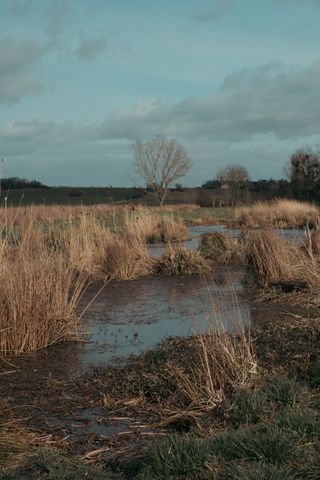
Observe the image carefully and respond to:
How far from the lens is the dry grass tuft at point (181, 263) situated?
44.0 feet

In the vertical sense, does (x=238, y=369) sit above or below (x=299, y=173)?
below

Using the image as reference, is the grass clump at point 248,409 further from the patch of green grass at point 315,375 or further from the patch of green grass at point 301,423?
the patch of green grass at point 315,375

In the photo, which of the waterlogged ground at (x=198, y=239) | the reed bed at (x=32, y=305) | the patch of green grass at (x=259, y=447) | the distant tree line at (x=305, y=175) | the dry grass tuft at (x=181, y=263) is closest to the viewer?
the patch of green grass at (x=259, y=447)

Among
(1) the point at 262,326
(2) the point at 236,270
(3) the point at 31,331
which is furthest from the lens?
(2) the point at 236,270

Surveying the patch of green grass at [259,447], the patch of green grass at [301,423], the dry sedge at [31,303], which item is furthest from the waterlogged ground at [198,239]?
the patch of green grass at [259,447]

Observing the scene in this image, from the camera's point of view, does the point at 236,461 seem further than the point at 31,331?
No

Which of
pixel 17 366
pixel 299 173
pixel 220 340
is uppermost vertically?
pixel 299 173

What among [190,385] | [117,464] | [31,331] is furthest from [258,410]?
[31,331]

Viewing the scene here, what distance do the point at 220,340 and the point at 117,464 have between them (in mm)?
1978

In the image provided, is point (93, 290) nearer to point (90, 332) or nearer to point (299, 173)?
point (90, 332)

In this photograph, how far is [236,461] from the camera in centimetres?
371

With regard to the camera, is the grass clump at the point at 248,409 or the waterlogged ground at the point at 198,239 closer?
the grass clump at the point at 248,409

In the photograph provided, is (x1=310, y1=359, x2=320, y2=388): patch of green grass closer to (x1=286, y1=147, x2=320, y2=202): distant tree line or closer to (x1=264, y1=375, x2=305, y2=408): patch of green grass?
(x1=264, y1=375, x2=305, y2=408): patch of green grass

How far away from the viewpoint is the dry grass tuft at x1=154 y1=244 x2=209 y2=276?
1342 centimetres
